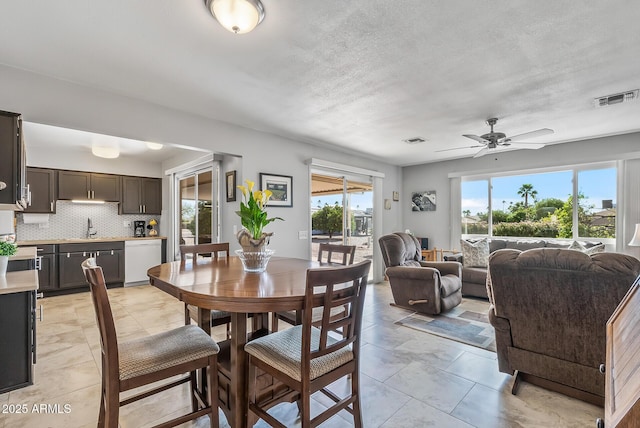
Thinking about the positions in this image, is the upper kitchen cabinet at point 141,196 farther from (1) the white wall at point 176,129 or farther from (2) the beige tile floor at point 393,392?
(2) the beige tile floor at point 393,392

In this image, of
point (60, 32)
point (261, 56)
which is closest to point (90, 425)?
point (60, 32)

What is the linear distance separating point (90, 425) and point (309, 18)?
9.19 feet

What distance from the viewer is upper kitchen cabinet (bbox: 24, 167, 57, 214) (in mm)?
4945

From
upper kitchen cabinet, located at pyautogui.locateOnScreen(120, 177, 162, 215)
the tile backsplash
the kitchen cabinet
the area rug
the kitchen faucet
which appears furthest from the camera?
upper kitchen cabinet, located at pyautogui.locateOnScreen(120, 177, 162, 215)

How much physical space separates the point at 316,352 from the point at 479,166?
5655 mm

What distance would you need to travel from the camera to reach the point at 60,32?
1.97m

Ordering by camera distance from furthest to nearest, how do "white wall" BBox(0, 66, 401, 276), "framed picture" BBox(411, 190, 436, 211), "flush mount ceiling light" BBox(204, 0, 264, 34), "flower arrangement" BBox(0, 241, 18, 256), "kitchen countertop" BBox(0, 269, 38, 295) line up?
1. "framed picture" BBox(411, 190, 436, 211)
2. "white wall" BBox(0, 66, 401, 276)
3. "flower arrangement" BBox(0, 241, 18, 256)
4. "kitchen countertop" BBox(0, 269, 38, 295)
5. "flush mount ceiling light" BBox(204, 0, 264, 34)

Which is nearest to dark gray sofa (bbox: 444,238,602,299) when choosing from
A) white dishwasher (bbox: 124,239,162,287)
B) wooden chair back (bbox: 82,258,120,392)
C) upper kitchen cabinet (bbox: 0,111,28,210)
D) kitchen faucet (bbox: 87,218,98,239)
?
wooden chair back (bbox: 82,258,120,392)

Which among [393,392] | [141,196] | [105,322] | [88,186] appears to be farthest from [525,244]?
[88,186]

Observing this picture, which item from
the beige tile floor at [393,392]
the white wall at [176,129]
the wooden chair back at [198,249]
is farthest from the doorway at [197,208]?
the beige tile floor at [393,392]

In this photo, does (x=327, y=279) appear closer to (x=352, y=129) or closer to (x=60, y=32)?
(x=60, y=32)

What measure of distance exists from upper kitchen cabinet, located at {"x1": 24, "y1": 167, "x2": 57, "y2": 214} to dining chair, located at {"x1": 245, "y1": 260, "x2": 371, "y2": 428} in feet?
18.3

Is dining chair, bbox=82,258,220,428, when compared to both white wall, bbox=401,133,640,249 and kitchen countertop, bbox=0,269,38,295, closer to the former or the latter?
kitchen countertop, bbox=0,269,38,295

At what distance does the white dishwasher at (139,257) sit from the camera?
548 cm
